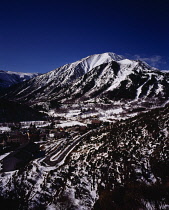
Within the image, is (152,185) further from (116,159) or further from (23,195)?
(23,195)

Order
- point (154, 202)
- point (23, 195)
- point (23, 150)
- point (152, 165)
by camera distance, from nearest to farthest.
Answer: point (154, 202)
point (23, 195)
point (152, 165)
point (23, 150)

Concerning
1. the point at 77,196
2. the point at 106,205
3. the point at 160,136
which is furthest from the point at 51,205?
the point at 160,136

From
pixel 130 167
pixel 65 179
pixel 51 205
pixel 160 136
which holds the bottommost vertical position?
pixel 51 205

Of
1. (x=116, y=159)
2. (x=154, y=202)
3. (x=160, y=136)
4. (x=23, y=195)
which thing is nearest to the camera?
(x=154, y=202)

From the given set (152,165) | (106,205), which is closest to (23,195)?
(106,205)

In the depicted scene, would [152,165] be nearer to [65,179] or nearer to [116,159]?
[116,159]

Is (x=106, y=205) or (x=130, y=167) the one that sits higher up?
(x=130, y=167)

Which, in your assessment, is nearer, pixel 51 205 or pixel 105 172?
pixel 51 205

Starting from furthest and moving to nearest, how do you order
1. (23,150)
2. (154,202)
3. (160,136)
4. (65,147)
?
(65,147) → (23,150) → (160,136) → (154,202)

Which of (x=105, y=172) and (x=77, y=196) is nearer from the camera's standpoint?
(x=77, y=196)
